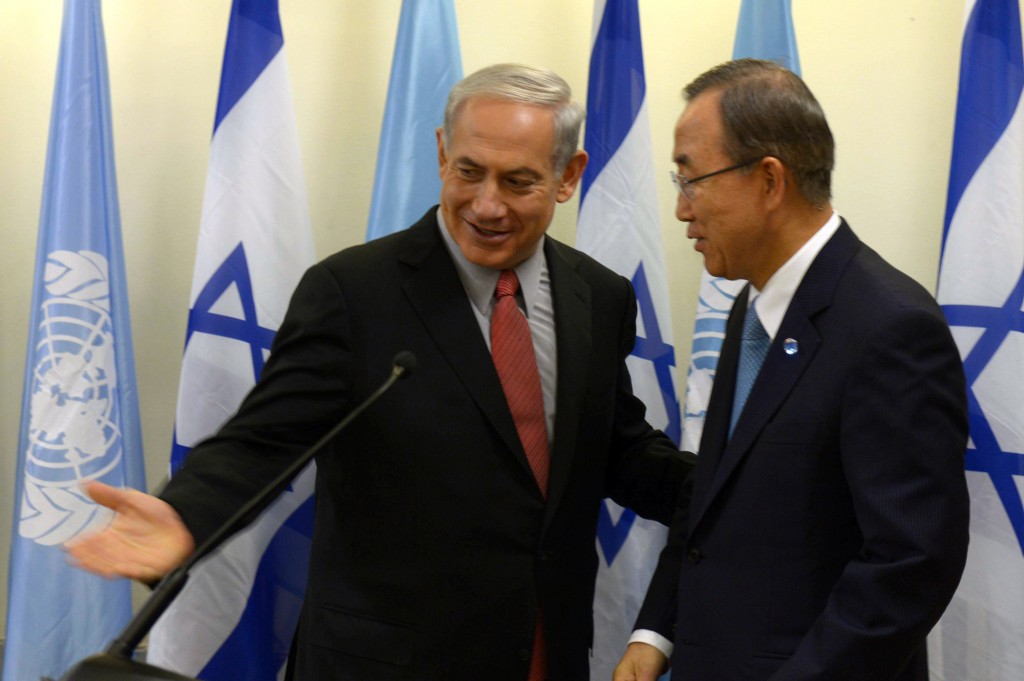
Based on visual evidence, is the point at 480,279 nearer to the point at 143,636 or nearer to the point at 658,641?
the point at 658,641

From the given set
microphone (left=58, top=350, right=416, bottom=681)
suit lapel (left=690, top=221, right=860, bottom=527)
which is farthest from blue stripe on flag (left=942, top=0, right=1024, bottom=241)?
microphone (left=58, top=350, right=416, bottom=681)

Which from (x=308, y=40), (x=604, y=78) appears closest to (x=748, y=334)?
(x=604, y=78)

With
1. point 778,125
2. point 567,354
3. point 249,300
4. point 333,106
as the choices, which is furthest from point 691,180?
point 333,106

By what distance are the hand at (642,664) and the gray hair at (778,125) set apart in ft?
2.70

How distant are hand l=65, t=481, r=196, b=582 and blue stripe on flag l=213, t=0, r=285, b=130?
157 centimetres

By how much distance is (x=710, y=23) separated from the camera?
10.4 ft

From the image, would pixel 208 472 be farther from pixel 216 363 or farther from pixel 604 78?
pixel 604 78

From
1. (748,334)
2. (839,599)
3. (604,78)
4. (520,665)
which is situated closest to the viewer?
(839,599)

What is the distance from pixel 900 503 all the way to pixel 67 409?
6.79ft

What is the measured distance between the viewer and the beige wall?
10.2 feet

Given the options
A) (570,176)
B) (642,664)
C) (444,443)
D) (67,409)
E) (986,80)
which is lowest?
(67,409)

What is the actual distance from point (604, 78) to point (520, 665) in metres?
1.62

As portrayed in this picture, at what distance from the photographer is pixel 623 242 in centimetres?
288

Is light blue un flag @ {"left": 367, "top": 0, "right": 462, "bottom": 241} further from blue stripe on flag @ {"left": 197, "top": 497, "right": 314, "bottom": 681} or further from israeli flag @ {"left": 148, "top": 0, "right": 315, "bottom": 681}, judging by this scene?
blue stripe on flag @ {"left": 197, "top": 497, "right": 314, "bottom": 681}
